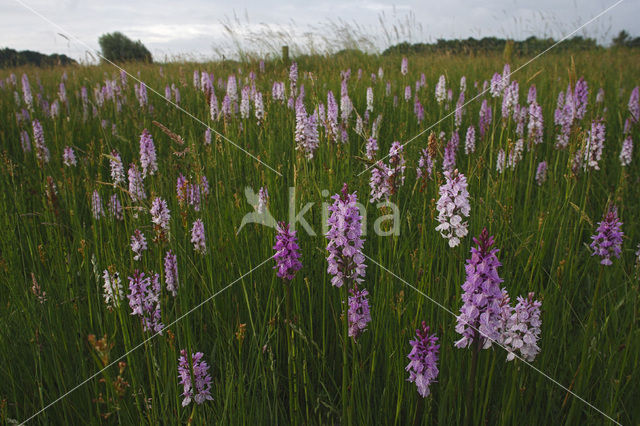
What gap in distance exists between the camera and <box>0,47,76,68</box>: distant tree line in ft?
50.7

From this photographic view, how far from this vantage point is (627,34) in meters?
15.9

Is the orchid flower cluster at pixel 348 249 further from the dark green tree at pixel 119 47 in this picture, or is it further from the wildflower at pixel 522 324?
the dark green tree at pixel 119 47

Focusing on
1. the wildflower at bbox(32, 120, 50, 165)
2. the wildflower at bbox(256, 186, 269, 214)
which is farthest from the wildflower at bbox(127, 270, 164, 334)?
the wildflower at bbox(32, 120, 50, 165)

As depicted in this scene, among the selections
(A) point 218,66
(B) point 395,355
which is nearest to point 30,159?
(B) point 395,355

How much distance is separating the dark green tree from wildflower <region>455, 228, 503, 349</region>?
1663cm

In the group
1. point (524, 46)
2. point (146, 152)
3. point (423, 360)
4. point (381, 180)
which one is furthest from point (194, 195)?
point (524, 46)

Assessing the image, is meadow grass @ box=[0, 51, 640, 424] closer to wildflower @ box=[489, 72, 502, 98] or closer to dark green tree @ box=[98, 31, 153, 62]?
wildflower @ box=[489, 72, 502, 98]

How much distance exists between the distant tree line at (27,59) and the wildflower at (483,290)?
17148 mm

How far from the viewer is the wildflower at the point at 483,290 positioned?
129 cm

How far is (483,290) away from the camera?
131 cm

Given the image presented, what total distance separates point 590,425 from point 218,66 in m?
12.0

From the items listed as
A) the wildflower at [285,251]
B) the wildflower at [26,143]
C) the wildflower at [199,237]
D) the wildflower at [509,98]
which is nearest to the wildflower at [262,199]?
the wildflower at [199,237]

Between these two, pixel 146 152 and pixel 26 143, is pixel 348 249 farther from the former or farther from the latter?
pixel 26 143

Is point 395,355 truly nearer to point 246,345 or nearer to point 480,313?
point 480,313
